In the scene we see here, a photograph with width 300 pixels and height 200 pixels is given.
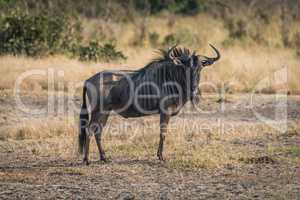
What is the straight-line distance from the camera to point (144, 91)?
1020cm

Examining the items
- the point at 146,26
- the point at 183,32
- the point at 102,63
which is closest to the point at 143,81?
the point at 102,63

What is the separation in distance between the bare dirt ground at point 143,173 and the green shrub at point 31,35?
21.7 ft

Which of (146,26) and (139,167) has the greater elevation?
(146,26)

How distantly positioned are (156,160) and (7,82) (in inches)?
271

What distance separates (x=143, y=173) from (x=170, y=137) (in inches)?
101

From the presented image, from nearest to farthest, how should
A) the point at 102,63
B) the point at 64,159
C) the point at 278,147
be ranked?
the point at 64,159
the point at 278,147
the point at 102,63

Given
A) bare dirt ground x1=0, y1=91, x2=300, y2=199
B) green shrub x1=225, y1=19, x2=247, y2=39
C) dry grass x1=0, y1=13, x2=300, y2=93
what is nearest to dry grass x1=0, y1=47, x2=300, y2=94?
dry grass x1=0, y1=13, x2=300, y2=93

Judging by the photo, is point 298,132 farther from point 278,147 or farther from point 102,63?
point 102,63

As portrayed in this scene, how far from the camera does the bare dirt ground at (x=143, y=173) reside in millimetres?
7879

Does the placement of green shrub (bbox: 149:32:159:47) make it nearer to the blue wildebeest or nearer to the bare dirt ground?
the bare dirt ground

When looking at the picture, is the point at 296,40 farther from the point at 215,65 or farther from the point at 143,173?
the point at 143,173

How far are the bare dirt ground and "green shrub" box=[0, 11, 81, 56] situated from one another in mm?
6610

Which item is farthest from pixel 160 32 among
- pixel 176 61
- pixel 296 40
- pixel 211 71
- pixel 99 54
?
pixel 176 61

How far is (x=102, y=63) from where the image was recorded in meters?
18.4
